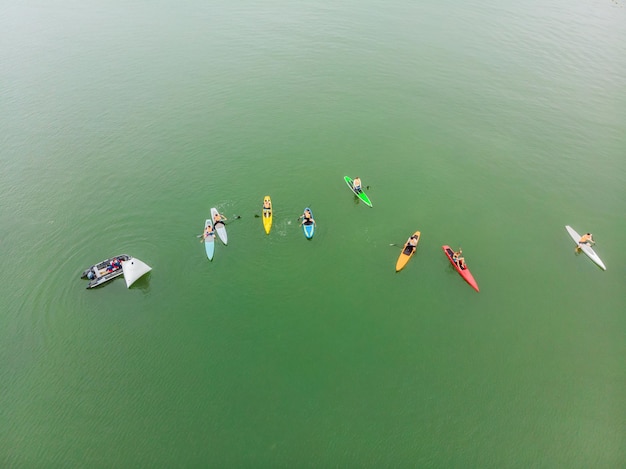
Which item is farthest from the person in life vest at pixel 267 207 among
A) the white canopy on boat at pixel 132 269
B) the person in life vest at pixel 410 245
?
the person in life vest at pixel 410 245

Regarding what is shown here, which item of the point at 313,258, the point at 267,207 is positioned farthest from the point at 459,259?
the point at 267,207

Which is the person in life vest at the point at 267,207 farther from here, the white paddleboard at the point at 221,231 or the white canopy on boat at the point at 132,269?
the white canopy on boat at the point at 132,269

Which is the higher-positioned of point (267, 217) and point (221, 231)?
point (221, 231)

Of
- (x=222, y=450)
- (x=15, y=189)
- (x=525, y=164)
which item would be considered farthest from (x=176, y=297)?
(x=525, y=164)

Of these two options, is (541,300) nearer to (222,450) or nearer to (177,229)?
(222,450)

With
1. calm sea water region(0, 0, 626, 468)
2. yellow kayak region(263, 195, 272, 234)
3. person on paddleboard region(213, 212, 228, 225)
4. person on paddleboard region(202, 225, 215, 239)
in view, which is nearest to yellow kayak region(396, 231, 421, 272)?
calm sea water region(0, 0, 626, 468)

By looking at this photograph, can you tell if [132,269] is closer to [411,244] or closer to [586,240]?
[411,244]
